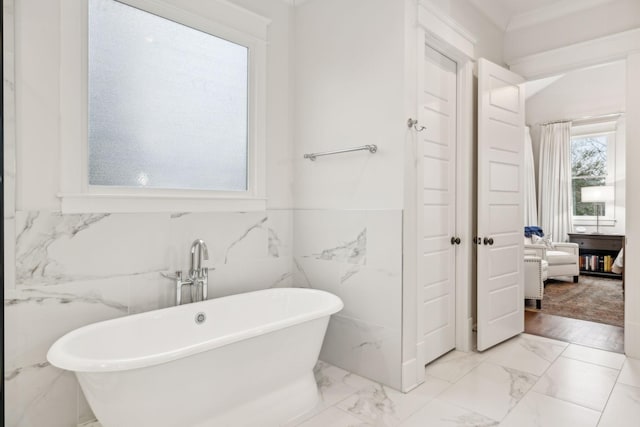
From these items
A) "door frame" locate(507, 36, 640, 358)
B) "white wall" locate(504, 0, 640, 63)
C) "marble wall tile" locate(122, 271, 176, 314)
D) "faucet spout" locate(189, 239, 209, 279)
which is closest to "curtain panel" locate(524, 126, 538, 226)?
"white wall" locate(504, 0, 640, 63)

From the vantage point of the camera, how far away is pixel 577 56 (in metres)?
3.08

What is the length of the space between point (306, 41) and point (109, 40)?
4.42ft

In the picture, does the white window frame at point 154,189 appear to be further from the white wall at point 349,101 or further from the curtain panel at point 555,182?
the curtain panel at point 555,182

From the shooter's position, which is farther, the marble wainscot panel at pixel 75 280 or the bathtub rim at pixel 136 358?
the marble wainscot panel at pixel 75 280

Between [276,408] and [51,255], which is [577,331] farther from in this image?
[51,255]

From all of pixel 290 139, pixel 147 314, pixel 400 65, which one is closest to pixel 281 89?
pixel 290 139

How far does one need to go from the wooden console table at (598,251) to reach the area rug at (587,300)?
0.75 ft

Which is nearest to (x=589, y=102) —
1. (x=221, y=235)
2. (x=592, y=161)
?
(x=592, y=161)

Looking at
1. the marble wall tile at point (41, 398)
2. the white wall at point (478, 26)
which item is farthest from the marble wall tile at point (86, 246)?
the white wall at point (478, 26)

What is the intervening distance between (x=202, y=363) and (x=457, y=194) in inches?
85.7

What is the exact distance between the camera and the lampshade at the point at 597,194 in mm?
6055

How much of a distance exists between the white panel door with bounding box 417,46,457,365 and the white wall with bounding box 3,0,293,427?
60.5 inches

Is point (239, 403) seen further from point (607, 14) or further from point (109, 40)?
point (607, 14)

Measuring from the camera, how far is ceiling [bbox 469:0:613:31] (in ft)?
10.0
